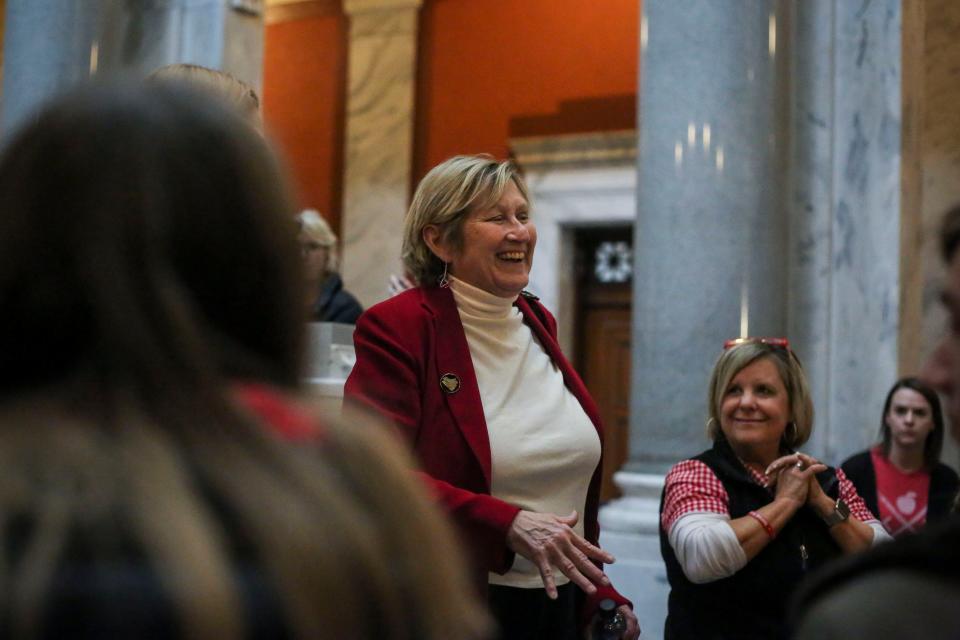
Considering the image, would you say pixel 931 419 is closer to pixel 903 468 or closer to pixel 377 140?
pixel 903 468

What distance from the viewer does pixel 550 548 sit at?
2.88m

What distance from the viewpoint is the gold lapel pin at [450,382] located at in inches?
120

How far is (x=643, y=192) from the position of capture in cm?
547

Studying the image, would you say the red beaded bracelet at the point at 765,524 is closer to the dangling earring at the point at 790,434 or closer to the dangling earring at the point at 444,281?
the dangling earring at the point at 790,434

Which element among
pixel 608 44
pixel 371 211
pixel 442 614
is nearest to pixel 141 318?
pixel 442 614

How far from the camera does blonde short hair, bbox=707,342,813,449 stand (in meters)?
3.73

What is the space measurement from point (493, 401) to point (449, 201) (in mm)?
524

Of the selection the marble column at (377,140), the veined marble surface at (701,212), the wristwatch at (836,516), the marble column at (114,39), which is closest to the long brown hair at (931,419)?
the veined marble surface at (701,212)

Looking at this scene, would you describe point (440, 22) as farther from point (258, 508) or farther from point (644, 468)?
point (258, 508)

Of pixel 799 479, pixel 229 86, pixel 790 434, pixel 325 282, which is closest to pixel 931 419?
pixel 790 434

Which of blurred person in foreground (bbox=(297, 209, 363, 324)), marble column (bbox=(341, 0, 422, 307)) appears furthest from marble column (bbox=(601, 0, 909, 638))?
marble column (bbox=(341, 0, 422, 307))

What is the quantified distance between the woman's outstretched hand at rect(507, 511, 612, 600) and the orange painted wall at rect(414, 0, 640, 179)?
Answer: 20.9 feet

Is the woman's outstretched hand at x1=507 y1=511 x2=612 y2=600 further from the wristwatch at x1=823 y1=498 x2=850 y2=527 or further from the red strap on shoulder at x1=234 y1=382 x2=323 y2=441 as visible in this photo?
the red strap on shoulder at x1=234 y1=382 x2=323 y2=441

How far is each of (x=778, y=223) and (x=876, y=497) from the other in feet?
3.85
